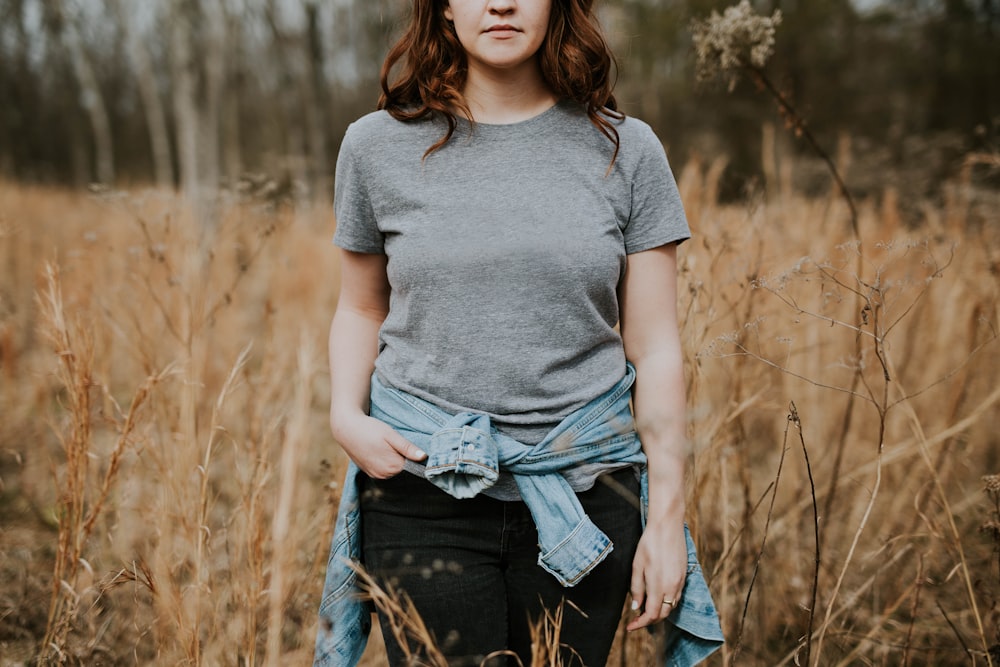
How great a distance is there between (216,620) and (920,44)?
38.3 feet

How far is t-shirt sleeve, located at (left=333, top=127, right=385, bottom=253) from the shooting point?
111 centimetres

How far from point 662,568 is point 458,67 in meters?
0.90

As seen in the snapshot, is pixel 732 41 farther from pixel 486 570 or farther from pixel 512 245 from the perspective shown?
pixel 486 570

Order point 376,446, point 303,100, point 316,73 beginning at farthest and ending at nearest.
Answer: point 303,100, point 316,73, point 376,446

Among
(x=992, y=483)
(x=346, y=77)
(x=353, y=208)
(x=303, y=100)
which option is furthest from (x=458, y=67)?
(x=303, y=100)

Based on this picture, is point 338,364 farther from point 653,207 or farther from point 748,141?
point 748,141

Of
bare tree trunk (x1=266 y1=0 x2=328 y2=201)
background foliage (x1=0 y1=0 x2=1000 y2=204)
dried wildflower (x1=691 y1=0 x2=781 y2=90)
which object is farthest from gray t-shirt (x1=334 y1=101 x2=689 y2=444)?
bare tree trunk (x1=266 y1=0 x2=328 y2=201)

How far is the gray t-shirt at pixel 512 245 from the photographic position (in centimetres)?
102

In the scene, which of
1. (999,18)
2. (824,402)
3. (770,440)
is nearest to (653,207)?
(824,402)

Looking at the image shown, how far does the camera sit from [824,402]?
9.11 feet

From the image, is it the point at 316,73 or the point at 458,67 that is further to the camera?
the point at 316,73

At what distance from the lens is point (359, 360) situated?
1.21m

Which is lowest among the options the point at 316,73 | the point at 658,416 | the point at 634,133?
the point at 658,416

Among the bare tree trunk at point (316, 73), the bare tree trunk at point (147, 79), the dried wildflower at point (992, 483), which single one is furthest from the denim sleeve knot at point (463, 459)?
the bare tree trunk at point (147, 79)
